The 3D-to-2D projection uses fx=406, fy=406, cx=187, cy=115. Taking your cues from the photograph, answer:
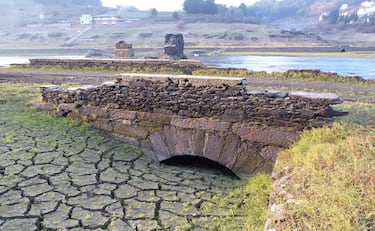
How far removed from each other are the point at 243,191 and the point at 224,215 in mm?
965

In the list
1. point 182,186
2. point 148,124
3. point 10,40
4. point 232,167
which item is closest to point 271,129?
point 232,167

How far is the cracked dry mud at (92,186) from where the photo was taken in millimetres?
4711

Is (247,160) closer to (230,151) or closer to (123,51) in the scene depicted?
(230,151)

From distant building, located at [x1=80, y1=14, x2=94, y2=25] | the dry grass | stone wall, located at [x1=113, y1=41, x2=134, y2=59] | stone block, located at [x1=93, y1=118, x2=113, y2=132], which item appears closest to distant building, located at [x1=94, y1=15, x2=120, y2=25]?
distant building, located at [x1=80, y1=14, x2=94, y2=25]

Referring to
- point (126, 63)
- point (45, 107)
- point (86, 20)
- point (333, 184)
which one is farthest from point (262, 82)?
point (86, 20)

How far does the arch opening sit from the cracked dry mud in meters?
0.17

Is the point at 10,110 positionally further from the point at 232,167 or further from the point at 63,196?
the point at 232,167

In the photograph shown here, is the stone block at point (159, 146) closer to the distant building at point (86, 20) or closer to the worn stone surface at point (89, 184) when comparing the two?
the worn stone surface at point (89, 184)

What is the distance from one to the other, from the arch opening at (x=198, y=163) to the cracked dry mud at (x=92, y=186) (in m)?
0.17

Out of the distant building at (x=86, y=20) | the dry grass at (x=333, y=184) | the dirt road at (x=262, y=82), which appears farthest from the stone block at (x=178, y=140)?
the distant building at (x=86, y=20)

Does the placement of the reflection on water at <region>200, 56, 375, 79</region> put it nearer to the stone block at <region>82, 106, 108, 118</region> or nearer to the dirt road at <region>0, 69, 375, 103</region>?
the dirt road at <region>0, 69, 375, 103</region>

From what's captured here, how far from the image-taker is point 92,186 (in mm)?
5520

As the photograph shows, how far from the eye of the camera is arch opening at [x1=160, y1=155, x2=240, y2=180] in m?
7.22

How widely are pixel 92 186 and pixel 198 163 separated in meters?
2.53
